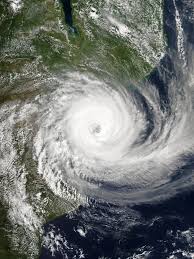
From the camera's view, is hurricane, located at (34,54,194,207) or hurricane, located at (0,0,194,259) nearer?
hurricane, located at (0,0,194,259)

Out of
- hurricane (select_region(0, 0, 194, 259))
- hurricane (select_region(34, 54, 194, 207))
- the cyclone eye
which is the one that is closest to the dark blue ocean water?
hurricane (select_region(0, 0, 194, 259))

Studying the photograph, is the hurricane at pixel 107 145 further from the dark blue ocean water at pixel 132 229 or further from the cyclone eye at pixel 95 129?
the dark blue ocean water at pixel 132 229

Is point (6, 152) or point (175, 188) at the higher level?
point (6, 152)

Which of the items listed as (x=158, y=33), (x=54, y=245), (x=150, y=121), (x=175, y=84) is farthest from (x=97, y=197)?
(x=158, y=33)

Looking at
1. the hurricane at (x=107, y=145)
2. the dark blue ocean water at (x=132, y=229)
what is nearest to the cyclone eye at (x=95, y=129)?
the hurricane at (x=107, y=145)

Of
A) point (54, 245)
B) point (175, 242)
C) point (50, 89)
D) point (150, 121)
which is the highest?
point (50, 89)

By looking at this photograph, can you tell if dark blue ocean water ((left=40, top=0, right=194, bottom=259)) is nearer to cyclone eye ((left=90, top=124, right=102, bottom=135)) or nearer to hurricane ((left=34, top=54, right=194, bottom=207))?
hurricane ((left=34, top=54, right=194, bottom=207))

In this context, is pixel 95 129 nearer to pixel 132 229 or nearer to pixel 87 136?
pixel 87 136

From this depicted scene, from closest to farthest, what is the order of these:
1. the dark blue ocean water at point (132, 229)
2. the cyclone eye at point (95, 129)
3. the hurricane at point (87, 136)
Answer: the dark blue ocean water at point (132, 229)
the hurricane at point (87, 136)
the cyclone eye at point (95, 129)

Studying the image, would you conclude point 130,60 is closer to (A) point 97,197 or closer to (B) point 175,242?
(A) point 97,197
